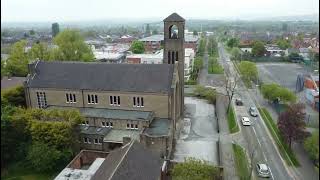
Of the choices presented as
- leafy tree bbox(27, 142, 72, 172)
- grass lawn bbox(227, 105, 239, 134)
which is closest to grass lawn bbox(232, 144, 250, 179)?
grass lawn bbox(227, 105, 239, 134)

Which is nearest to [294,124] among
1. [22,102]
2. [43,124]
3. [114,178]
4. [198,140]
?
[198,140]

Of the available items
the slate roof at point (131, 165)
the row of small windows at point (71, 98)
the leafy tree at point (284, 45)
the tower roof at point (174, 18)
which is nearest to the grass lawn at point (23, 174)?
the slate roof at point (131, 165)

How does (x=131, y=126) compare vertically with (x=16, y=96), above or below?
below

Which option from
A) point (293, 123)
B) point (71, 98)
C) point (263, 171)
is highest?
point (71, 98)

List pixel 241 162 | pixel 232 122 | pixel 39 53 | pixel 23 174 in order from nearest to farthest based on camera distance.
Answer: pixel 23 174, pixel 241 162, pixel 232 122, pixel 39 53

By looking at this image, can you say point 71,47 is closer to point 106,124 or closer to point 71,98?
point 71,98

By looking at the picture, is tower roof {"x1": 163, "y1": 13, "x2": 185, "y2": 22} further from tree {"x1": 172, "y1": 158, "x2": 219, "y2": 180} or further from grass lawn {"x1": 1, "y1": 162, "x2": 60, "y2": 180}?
grass lawn {"x1": 1, "y1": 162, "x2": 60, "y2": 180}

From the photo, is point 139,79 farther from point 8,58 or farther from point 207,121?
point 8,58

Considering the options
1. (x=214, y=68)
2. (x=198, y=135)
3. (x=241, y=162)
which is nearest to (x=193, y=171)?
(x=241, y=162)
